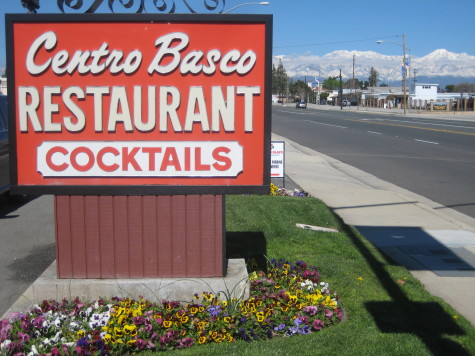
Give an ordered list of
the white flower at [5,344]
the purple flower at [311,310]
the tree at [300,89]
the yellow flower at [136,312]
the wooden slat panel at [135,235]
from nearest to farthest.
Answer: the white flower at [5,344]
the yellow flower at [136,312]
the purple flower at [311,310]
the wooden slat panel at [135,235]
the tree at [300,89]

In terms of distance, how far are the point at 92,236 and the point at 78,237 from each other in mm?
120

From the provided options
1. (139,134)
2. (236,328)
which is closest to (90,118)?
(139,134)

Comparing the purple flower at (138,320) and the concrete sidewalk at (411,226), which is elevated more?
the purple flower at (138,320)

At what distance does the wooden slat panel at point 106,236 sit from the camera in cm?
520

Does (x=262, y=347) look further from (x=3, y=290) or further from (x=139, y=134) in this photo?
(x=3, y=290)

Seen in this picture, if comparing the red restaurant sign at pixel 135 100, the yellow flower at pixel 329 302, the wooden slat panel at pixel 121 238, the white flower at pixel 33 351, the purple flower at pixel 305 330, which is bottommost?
the purple flower at pixel 305 330

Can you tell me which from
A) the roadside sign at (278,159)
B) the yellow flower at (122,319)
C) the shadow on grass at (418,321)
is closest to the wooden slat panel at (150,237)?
the yellow flower at (122,319)

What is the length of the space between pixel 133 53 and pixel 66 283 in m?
2.00

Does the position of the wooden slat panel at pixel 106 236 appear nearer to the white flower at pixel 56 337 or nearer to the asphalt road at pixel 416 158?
the white flower at pixel 56 337

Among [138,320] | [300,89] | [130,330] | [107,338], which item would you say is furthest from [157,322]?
[300,89]

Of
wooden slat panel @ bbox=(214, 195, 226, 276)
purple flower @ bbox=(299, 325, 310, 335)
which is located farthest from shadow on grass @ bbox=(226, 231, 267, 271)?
purple flower @ bbox=(299, 325, 310, 335)

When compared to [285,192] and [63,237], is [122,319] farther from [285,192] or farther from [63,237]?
[285,192]

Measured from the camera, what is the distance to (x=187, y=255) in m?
5.28

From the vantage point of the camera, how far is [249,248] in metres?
7.37
